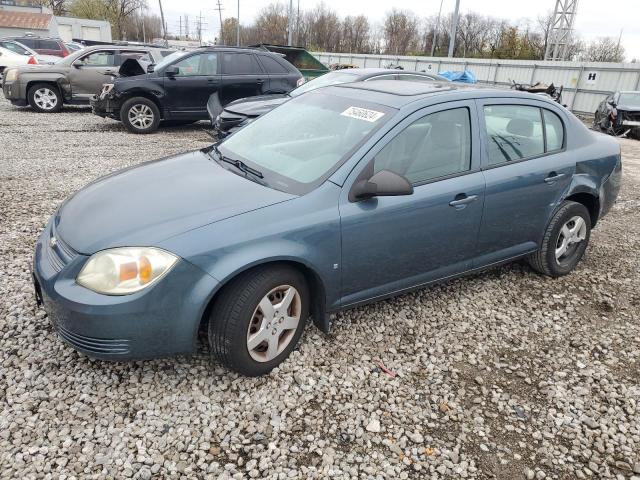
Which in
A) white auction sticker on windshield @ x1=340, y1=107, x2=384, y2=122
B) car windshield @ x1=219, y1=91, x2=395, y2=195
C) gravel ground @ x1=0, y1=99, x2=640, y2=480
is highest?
white auction sticker on windshield @ x1=340, y1=107, x2=384, y2=122

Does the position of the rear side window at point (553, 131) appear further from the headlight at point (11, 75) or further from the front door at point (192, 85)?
the headlight at point (11, 75)

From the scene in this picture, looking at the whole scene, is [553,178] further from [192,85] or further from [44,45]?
[44,45]

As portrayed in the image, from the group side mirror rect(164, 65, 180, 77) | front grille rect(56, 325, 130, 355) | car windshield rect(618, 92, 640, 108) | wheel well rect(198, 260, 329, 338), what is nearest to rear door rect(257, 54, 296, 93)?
side mirror rect(164, 65, 180, 77)

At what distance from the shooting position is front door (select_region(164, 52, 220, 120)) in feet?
31.8

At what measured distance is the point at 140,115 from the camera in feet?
32.0

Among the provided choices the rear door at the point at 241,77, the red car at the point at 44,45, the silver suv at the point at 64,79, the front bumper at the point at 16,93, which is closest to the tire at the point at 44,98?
the silver suv at the point at 64,79

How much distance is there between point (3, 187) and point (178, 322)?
4957 millimetres

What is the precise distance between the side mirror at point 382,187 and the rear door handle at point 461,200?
536 mm

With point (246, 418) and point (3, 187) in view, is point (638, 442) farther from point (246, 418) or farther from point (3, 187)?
point (3, 187)

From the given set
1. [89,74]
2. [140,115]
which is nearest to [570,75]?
[140,115]

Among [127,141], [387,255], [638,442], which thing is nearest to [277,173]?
[387,255]

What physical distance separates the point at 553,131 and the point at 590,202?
82cm

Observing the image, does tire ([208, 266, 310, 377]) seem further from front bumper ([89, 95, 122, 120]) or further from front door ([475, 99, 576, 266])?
front bumper ([89, 95, 122, 120])

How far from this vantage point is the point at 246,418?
8.25 feet
